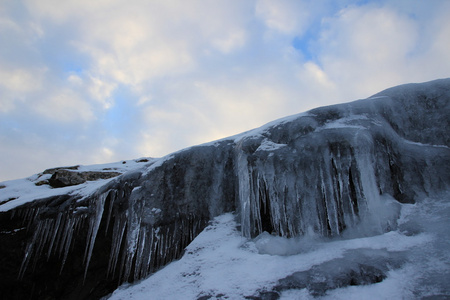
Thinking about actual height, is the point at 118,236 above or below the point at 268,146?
below

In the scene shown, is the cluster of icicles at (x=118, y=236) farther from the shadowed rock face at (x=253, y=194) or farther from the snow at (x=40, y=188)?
the snow at (x=40, y=188)

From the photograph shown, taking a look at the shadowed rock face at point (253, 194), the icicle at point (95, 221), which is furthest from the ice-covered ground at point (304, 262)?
the icicle at point (95, 221)

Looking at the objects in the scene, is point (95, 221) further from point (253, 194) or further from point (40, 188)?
point (40, 188)

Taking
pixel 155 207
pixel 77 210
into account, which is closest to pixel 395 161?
pixel 155 207

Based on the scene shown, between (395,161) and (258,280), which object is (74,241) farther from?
(395,161)

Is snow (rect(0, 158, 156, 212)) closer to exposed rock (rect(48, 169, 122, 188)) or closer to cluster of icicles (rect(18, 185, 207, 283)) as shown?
exposed rock (rect(48, 169, 122, 188))

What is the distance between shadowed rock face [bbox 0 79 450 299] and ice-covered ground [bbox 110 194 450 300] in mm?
315

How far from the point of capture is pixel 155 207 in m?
8.66

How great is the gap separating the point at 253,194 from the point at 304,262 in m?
2.07

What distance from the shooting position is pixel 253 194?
7.40 metres

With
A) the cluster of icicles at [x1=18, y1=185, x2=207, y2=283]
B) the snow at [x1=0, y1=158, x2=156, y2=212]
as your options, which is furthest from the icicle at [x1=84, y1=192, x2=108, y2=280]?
the snow at [x1=0, y1=158, x2=156, y2=212]

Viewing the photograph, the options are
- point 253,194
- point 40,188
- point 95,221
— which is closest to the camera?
point 253,194

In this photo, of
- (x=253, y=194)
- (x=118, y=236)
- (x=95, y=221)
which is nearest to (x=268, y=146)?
(x=253, y=194)

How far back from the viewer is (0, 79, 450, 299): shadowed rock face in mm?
6527
